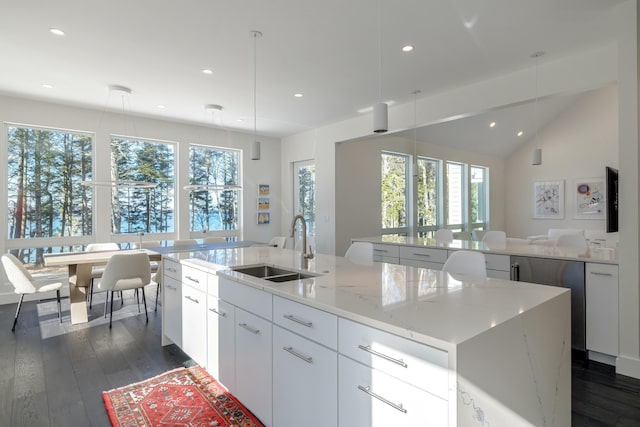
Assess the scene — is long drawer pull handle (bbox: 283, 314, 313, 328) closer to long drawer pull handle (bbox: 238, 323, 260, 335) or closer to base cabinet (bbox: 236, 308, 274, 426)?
base cabinet (bbox: 236, 308, 274, 426)

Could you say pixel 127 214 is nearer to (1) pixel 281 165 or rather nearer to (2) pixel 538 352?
(1) pixel 281 165

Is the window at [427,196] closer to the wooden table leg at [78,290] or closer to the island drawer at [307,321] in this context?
the wooden table leg at [78,290]

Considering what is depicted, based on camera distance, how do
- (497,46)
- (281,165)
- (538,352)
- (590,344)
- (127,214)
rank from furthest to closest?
(281,165)
(127,214)
(497,46)
(590,344)
(538,352)

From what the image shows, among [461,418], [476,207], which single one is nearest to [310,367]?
[461,418]

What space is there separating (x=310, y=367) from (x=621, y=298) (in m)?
2.58

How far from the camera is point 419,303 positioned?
4.63 ft

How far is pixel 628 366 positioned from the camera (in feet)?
8.38

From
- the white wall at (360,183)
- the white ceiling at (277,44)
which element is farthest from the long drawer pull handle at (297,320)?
the white wall at (360,183)

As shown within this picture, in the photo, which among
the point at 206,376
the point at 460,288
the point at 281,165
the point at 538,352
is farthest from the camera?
the point at 281,165

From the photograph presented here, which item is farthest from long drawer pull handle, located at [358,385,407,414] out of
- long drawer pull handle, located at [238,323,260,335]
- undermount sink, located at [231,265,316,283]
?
undermount sink, located at [231,265,316,283]

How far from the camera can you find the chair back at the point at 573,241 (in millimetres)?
3541

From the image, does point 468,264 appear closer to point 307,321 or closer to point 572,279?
point 572,279

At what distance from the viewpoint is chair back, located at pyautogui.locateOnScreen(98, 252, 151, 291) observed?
11.7 feet

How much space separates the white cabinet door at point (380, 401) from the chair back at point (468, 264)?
50.9 inches
